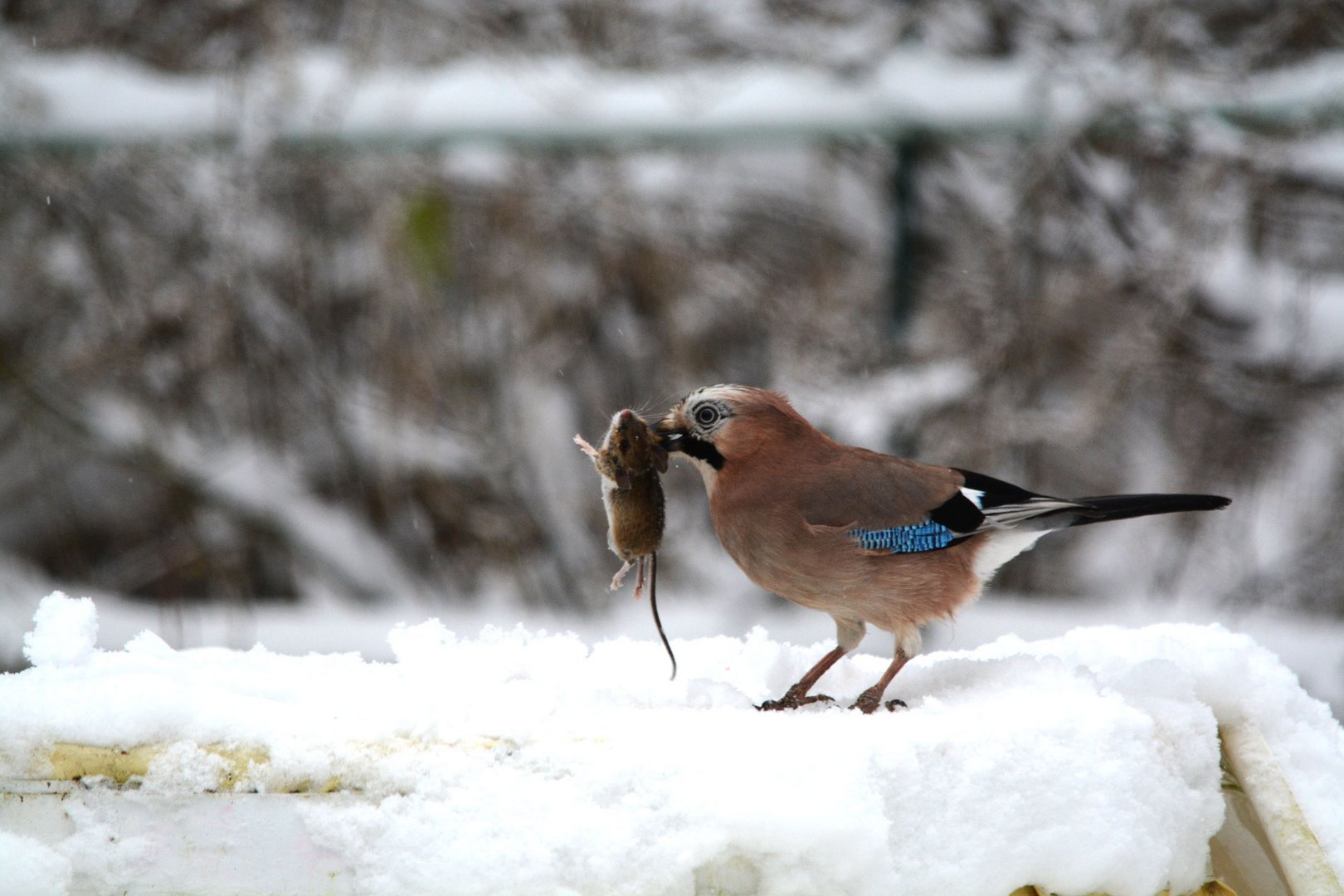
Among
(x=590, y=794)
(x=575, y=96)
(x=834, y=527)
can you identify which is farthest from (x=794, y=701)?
(x=575, y=96)

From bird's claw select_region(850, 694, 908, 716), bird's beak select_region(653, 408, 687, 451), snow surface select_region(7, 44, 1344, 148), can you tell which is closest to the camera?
bird's claw select_region(850, 694, 908, 716)

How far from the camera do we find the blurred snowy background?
15.4ft

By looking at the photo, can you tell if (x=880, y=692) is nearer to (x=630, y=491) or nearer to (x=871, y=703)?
(x=871, y=703)

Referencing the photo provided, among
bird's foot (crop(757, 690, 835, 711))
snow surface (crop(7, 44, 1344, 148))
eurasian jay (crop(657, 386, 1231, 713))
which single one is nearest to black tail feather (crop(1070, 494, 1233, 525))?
eurasian jay (crop(657, 386, 1231, 713))

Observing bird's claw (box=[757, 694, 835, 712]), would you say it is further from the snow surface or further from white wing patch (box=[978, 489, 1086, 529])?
the snow surface

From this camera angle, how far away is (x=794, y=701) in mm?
1895

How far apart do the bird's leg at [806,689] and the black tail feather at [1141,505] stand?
424mm

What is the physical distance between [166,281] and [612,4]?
5.91 ft

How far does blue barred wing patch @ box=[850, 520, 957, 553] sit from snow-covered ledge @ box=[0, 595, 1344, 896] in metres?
0.48

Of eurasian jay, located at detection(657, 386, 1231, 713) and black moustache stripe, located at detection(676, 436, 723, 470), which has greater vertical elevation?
black moustache stripe, located at detection(676, 436, 723, 470)

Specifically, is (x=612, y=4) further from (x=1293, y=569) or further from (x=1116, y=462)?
(x=1293, y=569)

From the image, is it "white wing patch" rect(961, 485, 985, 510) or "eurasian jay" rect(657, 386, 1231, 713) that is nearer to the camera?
"eurasian jay" rect(657, 386, 1231, 713)

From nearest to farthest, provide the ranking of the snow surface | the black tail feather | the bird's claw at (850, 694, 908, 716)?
the bird's claw at (850, 694, 908, 716) → the black tail feather → the snow surface

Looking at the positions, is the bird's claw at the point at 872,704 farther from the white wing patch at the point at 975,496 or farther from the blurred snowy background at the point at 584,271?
the blurred snowy background at the point at 584,271
